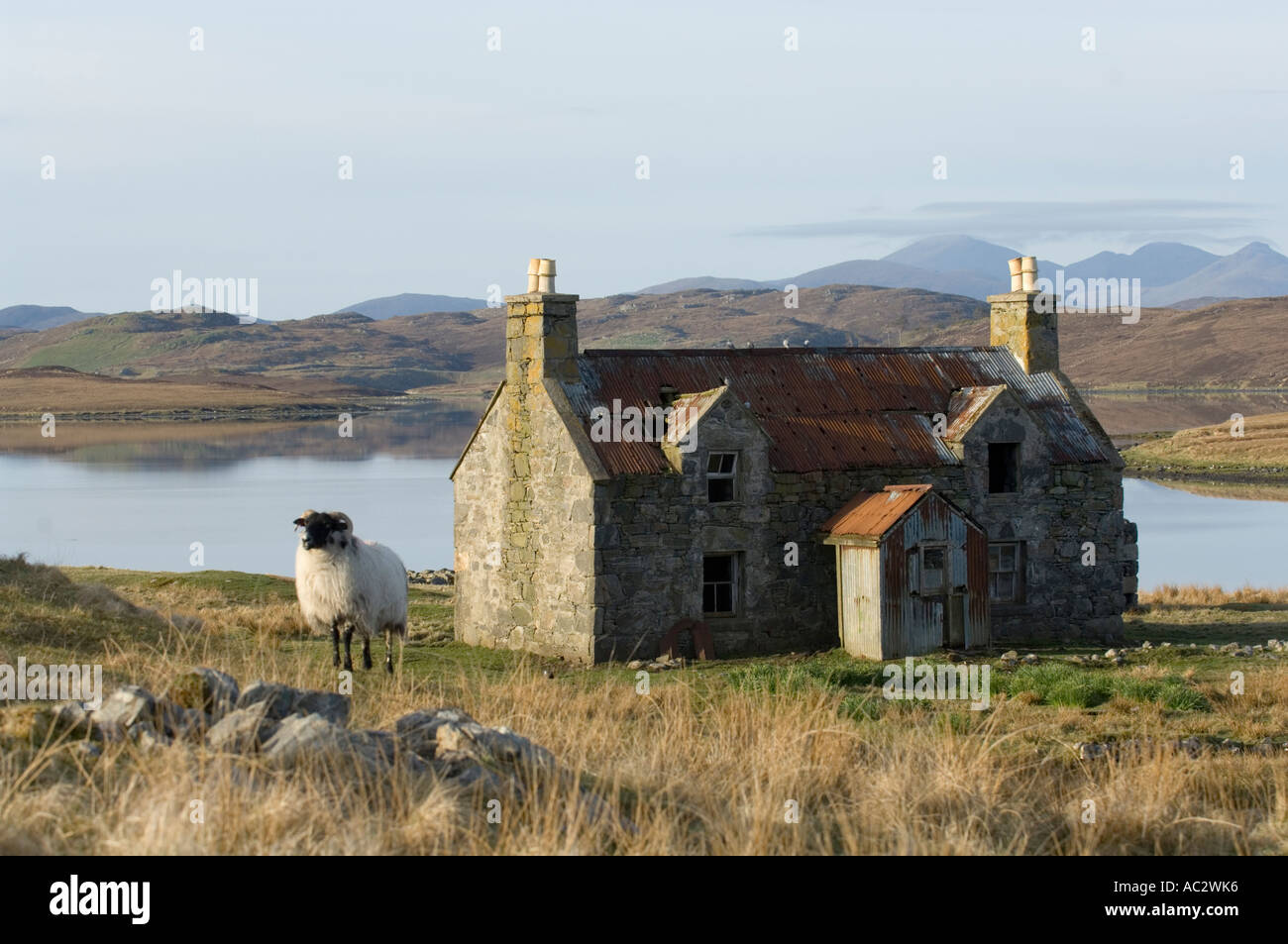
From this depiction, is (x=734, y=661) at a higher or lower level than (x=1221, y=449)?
lower

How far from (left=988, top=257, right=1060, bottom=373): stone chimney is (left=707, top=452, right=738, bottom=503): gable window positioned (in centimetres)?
719

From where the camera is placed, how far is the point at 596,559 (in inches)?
950

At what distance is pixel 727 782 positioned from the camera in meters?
10.1

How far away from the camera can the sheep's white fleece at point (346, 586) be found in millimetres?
18844

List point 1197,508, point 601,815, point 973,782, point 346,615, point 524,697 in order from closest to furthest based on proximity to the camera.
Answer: point 601,815
point 973,782
point 524,697
point 346,615
point 1197,508

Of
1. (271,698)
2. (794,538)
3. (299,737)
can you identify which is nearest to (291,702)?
(271,698)

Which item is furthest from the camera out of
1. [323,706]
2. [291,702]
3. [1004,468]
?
[1004,468]

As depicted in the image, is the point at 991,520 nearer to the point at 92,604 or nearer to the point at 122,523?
the point at 92,604

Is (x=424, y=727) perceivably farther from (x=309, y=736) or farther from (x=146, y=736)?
(x=146, y=736)

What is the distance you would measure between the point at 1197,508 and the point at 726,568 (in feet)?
146

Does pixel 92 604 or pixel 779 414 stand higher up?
pixel 779 414

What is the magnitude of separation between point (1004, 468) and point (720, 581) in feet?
21.1

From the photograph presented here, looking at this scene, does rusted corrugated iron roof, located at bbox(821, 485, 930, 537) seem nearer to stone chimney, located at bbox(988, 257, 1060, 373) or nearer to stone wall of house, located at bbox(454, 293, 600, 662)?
stone wall of house, located at bbox(454, 293, 600, 662)

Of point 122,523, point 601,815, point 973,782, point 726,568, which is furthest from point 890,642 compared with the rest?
point 122,523
